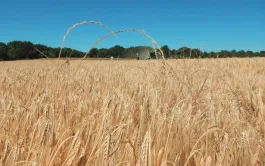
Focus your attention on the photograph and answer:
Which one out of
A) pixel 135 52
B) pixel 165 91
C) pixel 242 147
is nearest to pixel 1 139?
pixel 242 147

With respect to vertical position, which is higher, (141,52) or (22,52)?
(141,52)

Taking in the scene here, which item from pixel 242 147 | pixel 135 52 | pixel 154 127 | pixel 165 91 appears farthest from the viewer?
pixel 135 52

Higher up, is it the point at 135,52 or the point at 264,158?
the point at 135,52

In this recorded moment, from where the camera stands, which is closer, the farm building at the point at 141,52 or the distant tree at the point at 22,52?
the farm building at the point at 141,52

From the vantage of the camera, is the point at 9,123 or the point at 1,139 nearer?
the point at 1,139

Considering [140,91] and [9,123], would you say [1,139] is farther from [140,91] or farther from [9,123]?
[140,91]

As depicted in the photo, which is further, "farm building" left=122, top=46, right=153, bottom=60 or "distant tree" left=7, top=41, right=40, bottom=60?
"distant tree" left=7, top=41, right=40, bottom=60

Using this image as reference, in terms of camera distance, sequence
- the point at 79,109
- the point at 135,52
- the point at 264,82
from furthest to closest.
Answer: the point at 135,52 < the point at 264,82 < the point at 79,109

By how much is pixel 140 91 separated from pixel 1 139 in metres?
0.88

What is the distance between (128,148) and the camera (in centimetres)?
93

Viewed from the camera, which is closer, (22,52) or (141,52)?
(141,52)

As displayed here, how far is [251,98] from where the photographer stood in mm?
2104

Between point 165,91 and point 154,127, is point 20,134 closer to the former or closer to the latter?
point 154,127

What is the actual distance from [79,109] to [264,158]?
0.87 m
